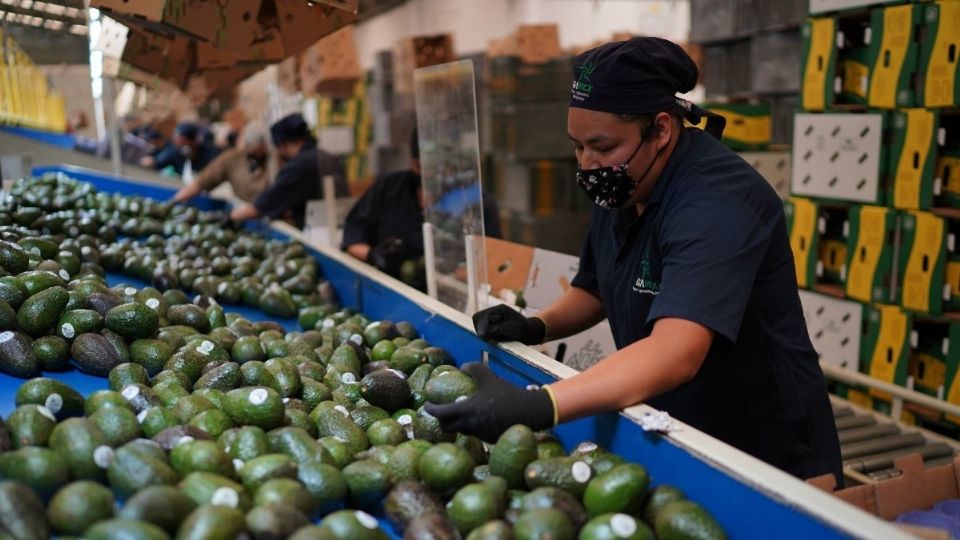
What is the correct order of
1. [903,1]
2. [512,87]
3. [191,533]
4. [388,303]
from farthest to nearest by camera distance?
[512,87], [903,1], [388,303], [191,533]

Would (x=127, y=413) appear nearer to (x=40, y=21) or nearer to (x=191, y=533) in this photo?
(x=191, y=533)

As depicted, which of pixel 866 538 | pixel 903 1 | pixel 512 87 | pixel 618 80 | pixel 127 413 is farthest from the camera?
pixel 512 87

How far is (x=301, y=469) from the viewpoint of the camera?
173cm

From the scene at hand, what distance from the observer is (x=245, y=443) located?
1.82 metres

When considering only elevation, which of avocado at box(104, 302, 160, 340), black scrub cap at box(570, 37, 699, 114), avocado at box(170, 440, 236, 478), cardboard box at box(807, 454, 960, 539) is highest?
black scrub cap at box(570, 37, 699, 114)

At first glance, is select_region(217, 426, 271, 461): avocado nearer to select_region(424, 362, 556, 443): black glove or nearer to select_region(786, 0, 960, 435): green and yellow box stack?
select_region(424, 362, 556, 443): black glove

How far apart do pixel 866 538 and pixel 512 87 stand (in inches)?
321

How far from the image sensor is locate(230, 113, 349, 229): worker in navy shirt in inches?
244

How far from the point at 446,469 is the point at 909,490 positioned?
147 centimetres

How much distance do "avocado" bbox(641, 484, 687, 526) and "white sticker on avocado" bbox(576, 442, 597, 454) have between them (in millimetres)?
215

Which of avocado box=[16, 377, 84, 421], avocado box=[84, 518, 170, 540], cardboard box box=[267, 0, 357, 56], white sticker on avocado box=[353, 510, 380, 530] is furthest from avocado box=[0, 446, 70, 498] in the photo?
cardboard box box=[267, 0, 357, 56]

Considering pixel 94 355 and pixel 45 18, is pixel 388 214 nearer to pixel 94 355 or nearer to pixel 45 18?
pixel 45 18

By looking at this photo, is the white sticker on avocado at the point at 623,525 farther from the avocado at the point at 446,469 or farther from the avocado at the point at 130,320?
the avocado at the point at 130,320

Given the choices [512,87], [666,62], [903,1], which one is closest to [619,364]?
[666,62]
